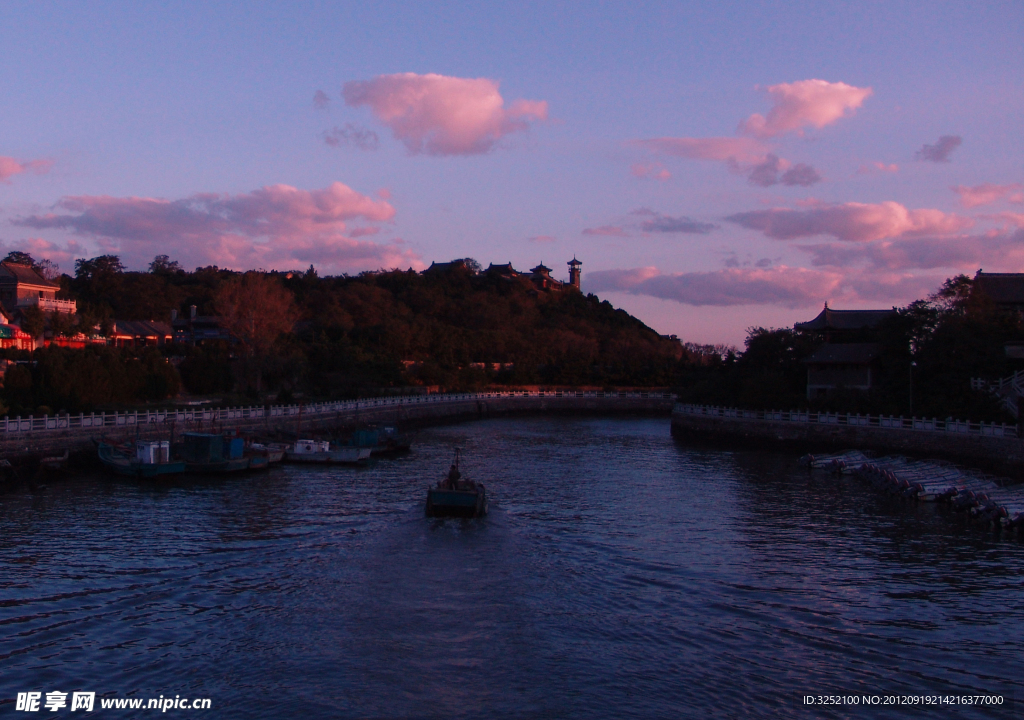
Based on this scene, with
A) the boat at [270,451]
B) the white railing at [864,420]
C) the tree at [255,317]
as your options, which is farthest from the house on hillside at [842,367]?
the tree at [255,317]

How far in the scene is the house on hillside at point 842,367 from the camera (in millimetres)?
59781

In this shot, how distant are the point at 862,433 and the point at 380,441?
3088 centimetres

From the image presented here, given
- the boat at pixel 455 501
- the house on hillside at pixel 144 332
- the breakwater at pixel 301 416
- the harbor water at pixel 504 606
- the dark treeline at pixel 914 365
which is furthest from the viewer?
the house on hillside at pixel 144 332

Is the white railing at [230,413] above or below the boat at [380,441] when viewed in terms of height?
above

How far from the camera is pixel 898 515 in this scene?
2972 cm

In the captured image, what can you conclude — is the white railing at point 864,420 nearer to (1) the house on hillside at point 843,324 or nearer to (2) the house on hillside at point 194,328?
(1) the house on hillside at point 843,324

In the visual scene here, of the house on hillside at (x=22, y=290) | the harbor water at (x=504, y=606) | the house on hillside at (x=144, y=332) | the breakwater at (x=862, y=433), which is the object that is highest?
the house on hillside at (x=22, y=290)

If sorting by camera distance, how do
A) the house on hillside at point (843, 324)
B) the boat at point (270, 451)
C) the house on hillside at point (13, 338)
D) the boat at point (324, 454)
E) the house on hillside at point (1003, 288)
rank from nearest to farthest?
the boat at point (270, 451), the boat at point (324, 454), the house on hillside at point (13, 338), the house on hillside at point (1003, 288), the house on hillside at point (843, 324)

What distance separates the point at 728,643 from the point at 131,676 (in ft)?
37.0

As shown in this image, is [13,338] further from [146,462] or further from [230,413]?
[146,462]

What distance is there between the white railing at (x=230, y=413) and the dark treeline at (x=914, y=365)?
72.6 ft

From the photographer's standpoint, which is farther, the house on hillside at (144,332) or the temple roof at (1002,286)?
the house on hillside at (144,332)

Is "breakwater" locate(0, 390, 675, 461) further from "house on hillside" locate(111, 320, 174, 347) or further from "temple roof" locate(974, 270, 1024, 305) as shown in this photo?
"temple roof" locate(974, 270, 1024, 305)

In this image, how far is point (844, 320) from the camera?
70.8 m
